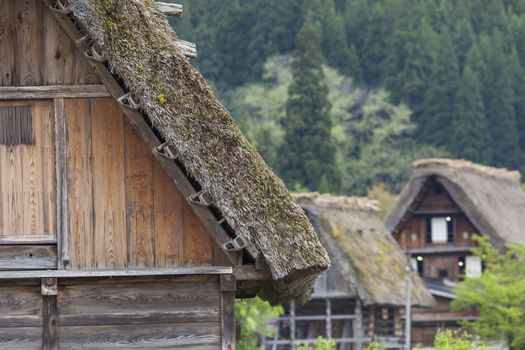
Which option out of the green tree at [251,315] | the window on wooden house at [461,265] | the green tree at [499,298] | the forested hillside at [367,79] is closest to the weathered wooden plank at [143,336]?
the green tree at [251,315]

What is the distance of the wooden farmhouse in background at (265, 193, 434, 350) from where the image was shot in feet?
141

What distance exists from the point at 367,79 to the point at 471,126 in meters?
14.4

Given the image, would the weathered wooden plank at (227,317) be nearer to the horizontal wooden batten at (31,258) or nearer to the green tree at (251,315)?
the horizontal wooden batten at (31,258)

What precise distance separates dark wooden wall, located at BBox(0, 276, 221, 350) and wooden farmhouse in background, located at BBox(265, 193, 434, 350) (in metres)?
30.8

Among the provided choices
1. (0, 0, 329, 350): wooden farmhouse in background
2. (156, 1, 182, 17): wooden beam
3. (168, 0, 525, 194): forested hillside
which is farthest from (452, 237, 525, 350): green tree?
(168, 0, 525, 194): forested hillside

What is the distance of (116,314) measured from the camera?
467 inches

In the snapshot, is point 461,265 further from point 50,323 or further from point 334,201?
point 50,323

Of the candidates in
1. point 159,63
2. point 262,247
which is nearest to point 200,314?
point 262,247

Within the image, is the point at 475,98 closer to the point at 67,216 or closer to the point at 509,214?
the point at 509,214

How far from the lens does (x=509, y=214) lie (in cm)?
5194

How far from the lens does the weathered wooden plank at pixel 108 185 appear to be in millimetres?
11781

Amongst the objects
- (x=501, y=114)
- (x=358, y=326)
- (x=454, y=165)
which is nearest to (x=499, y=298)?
(x=358, y=326)

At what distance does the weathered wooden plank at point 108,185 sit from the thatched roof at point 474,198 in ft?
124

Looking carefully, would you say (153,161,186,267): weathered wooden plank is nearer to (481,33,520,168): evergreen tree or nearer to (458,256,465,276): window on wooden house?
(458,256,465,276): window on wooden house
